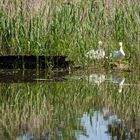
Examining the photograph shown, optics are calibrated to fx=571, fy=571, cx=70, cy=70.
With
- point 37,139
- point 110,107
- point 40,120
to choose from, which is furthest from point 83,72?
point 37,139

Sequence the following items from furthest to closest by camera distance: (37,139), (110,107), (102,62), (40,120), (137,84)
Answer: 1. (102,62)
2. (137,84)
3. (110,107)
4. (40,120)
5. (37,139)

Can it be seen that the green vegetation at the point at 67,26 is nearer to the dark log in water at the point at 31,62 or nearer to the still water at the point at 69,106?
the dark log in water at the point at 31,62

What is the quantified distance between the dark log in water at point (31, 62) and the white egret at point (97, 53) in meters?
0.39

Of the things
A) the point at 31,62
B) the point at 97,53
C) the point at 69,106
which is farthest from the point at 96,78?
the point at 69,106

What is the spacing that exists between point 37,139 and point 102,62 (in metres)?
6.45

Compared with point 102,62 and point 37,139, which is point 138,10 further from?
point 37,139

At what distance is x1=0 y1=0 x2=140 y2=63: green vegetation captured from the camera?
1046cm

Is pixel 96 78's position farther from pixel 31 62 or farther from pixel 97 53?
pixel 31 62

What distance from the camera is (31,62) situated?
10.5 meters

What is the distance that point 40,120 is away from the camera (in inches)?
222

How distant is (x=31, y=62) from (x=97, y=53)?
1.24 meters

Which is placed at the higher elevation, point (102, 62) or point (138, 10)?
point (138, 10)

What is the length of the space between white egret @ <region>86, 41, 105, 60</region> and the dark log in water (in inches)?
15.3

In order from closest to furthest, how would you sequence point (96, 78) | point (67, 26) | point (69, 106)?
1. point (69, 106)
2. point (96, 78)
3. point (67, 26)
